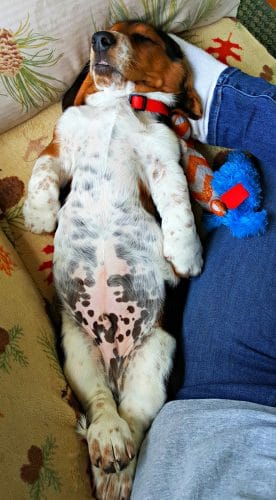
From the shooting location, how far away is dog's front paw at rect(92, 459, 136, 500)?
1.34m

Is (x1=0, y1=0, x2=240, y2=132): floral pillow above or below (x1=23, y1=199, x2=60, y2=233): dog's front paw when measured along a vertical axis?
above

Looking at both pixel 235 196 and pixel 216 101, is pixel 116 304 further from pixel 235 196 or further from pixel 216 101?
pixel 216 101

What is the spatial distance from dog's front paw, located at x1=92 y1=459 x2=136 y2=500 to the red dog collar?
108 cm

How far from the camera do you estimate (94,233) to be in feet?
5.19

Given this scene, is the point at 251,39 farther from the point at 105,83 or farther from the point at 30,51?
the point at 30,51

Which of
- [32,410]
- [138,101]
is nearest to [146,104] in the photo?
[138,101]

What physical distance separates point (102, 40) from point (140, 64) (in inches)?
6.3

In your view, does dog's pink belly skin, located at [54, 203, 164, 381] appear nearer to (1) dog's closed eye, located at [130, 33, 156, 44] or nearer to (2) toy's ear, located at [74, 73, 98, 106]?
(2) toy's ear, located at [74, 73, 98, 106]

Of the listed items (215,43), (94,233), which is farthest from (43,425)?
(215,43)

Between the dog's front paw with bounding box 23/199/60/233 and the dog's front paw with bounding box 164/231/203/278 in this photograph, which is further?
the dog's front paw with bounding box 23/199/60/233

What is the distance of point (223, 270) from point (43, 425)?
2.17 ft

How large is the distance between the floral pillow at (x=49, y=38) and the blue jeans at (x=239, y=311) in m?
0.49

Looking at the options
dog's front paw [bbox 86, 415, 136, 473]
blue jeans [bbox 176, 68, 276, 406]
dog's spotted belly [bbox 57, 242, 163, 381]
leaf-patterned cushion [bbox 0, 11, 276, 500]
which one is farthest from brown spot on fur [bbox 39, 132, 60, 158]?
dog's front paw [bbox 86, 415, 136, 473]

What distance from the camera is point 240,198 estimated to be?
158cm
